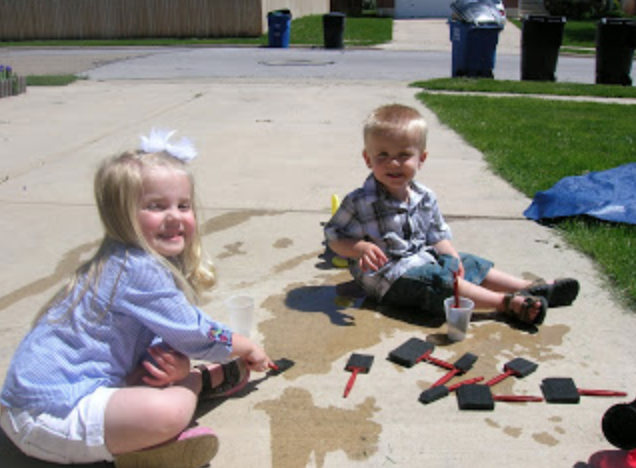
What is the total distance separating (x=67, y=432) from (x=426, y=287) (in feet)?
5.79

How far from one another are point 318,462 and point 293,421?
251mm

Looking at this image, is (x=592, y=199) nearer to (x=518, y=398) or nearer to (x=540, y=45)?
(x=518, y=398)

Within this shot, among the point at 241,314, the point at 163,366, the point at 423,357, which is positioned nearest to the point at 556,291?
the point at 423,357

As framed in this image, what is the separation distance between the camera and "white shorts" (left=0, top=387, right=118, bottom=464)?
80.9 inches

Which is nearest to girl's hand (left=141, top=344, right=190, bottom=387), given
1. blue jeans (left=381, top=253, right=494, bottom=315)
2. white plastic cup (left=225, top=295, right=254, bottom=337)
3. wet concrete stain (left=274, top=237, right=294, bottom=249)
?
white plastic cup (left=225, top=295, right=254, bottom=337)

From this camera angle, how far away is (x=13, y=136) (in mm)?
7230

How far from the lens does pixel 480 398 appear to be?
2.53 meters

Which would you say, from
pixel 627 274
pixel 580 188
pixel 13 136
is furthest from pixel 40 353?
pixel 13 136

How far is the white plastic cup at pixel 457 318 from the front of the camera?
119 inches

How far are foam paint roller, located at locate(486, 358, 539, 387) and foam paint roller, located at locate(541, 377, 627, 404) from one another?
11 centimetres

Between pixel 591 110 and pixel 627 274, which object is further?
pixel 591 110

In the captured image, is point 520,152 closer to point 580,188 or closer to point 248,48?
point 580,188

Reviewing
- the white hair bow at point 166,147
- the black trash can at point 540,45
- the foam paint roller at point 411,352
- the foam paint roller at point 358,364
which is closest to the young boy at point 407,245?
the foam paint roller at point 411,352

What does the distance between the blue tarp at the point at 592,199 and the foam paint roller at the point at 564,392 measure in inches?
83.5
